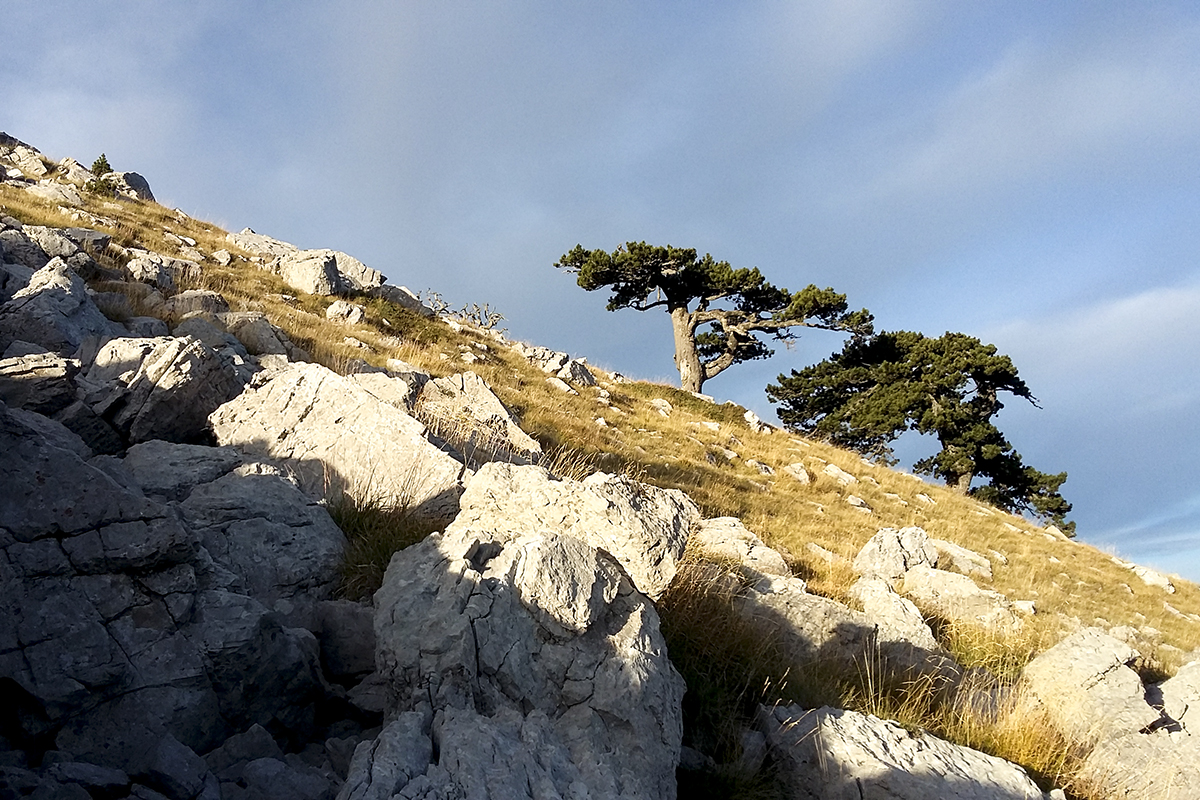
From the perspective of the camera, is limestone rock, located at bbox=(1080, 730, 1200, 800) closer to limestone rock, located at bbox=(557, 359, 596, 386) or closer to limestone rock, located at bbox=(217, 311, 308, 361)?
limestone rock, located at bbox=(217, 311, 308, 361)

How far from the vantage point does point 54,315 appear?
7859mm

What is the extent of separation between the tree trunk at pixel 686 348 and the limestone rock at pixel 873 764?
A: 30983 mm

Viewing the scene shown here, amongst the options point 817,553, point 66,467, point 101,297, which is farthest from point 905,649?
point 101,297

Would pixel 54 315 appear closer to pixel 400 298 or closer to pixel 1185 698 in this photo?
pixel 1185 698

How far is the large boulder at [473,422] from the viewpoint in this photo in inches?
330

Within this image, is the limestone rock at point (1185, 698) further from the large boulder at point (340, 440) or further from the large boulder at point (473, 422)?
the large boulder at point (473, 422)

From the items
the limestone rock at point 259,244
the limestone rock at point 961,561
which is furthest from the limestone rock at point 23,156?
the limestone rock at point 961,561

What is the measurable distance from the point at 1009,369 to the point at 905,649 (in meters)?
34.7


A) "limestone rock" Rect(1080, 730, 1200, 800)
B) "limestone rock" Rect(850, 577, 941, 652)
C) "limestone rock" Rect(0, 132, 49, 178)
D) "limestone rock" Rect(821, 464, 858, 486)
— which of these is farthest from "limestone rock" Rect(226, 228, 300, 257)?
"limestone rock" Rect(1080, 730, 1200, 800)

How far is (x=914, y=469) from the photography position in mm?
37469

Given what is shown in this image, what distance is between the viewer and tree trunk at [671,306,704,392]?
35.6 metres

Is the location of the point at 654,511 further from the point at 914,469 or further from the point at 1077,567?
the point at 914,469

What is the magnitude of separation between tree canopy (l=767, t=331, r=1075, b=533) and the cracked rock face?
3305 centimetres

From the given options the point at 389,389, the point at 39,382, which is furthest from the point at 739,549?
the point at 39,382
